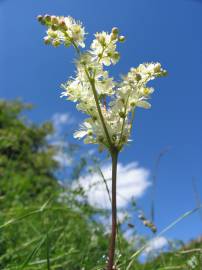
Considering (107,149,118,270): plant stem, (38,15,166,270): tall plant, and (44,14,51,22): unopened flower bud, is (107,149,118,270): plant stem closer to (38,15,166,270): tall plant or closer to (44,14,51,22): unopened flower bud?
(38,15,166,270): tall plant

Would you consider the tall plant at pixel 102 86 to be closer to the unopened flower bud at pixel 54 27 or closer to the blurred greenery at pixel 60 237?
the unopened flower bud at pixel 54 27

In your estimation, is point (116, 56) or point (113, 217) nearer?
point (113, 217)

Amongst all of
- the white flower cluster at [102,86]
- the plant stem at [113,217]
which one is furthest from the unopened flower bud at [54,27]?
the plant stem at [113,217]

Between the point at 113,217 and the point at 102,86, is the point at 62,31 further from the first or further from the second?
the point at 113,217

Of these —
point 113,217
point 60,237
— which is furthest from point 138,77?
point 60,237

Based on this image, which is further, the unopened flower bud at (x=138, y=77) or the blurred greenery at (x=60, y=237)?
the blurred greenery at (x=60, y=237)

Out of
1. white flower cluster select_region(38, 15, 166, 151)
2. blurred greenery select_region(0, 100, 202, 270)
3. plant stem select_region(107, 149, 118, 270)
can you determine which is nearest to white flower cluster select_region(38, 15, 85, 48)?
white flower cluster select_region(38, 15, 166, 151)

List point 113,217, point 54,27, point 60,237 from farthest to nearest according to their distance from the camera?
point 60,237 → point 54,27 → point 113,217

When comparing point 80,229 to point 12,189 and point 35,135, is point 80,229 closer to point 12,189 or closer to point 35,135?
point 12,189
